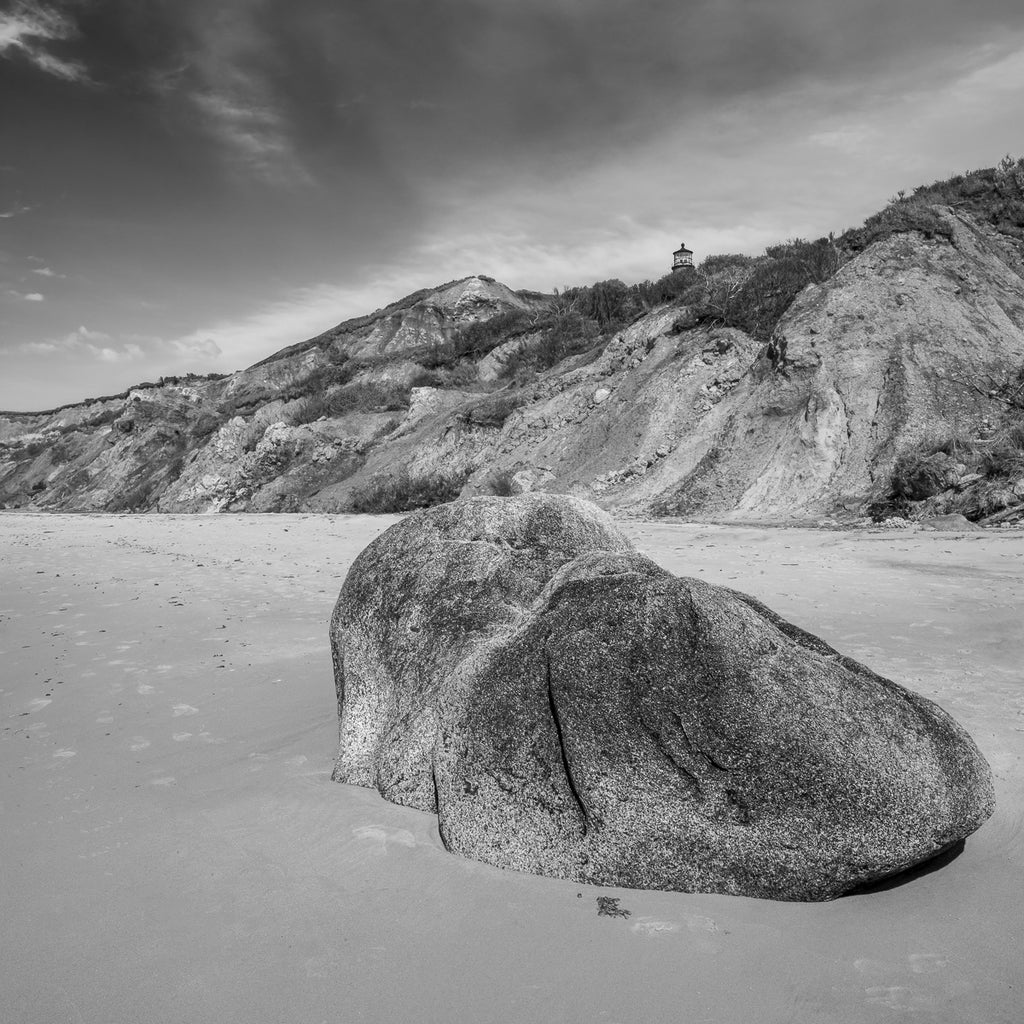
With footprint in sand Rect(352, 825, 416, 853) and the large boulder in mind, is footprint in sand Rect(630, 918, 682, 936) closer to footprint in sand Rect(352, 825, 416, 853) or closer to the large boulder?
the large boulder

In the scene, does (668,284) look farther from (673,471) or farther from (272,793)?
(272,793)

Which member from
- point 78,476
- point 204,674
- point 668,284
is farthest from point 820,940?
point 78,476

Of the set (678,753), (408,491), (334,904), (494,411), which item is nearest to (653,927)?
(678,753)

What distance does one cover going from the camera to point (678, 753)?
279cm

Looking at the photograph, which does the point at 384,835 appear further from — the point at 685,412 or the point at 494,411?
the point at 494,411

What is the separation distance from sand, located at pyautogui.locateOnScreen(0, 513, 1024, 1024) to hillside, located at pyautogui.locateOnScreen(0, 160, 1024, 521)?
33.7ft

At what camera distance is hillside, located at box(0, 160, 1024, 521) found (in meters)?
15.3

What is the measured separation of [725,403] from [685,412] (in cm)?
104

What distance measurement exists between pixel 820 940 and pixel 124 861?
2681 millimetres

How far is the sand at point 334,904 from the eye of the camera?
230 cm

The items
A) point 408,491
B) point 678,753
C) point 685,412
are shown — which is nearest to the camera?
point 678,753

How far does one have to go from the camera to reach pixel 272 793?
376 cm

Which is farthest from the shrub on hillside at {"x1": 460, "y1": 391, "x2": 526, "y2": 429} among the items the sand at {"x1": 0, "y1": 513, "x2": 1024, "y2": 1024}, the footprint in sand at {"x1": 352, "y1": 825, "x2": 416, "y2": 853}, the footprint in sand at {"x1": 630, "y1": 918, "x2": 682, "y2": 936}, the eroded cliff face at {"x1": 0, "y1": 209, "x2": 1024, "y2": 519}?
the footprint in sand at {"x1": 630, "y1": 918, "x2": 682, "y2": 936}

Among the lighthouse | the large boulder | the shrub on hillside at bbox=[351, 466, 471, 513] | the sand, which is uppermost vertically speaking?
the lighthouse
